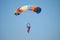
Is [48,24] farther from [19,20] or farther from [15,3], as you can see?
[15,3]

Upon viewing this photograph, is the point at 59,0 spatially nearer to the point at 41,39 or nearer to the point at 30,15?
the point at 30,15

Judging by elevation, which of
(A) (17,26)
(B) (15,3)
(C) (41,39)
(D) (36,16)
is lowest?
(C) (41,39)

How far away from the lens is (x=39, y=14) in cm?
193

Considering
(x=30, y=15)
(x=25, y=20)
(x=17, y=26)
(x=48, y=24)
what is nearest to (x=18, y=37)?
(x=17, y=26)

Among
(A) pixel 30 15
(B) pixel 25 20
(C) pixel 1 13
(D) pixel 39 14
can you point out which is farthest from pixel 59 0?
(C) pixel 1 13

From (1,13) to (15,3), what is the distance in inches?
12.4

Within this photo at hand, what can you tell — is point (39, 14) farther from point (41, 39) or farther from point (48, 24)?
point (41, 39)

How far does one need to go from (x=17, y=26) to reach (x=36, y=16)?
384mm

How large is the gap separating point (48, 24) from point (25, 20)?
1.37 ft

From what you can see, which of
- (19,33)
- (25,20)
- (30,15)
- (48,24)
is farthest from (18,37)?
(48,24)

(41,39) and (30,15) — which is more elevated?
(30,15)

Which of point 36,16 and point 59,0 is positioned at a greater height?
point 59,0

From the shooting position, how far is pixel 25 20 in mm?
1946

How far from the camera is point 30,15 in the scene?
1.94 m
